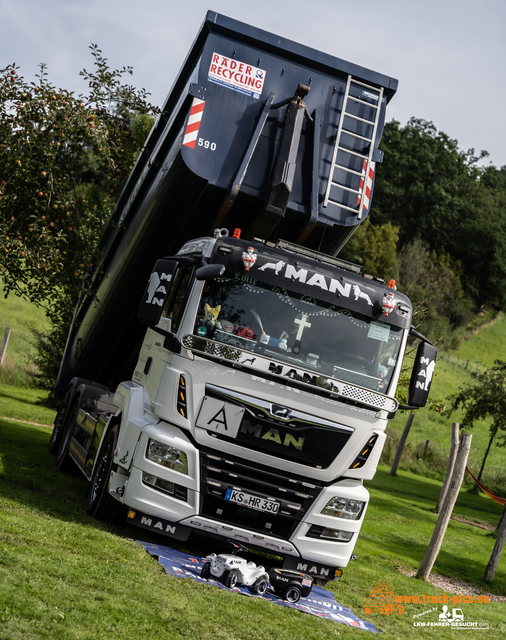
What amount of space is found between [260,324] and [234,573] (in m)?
2.15

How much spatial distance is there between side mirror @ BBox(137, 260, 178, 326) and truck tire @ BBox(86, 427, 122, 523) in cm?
148

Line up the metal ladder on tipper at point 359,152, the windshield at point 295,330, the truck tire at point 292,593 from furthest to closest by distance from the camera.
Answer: the metal ladder on tipper at point 359,152
the windshield at point 295,330
the truck tire at point 292,593

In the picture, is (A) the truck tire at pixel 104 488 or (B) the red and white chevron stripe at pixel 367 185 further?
(B) the red and white chevron stripe at pixel 367 185

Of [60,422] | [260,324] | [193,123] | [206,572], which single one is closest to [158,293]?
[260,324]

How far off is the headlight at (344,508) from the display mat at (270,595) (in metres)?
0.78

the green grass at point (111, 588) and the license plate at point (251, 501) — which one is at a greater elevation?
the license plate at point (251, 501)

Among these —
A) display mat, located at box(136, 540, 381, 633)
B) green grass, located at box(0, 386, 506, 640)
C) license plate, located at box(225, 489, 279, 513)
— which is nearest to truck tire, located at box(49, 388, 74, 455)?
green grass, located at box(0, 386, 506, 640)

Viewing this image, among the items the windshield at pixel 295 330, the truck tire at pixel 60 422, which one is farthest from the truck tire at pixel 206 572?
the truck tire at pixel 60 422

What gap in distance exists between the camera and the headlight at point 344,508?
644 cm

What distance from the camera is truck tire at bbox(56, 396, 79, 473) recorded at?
965 cm

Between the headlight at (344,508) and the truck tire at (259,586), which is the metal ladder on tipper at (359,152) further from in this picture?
the truck tire at (259,586)

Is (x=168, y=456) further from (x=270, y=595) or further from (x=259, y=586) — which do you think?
(x=270, y=595)

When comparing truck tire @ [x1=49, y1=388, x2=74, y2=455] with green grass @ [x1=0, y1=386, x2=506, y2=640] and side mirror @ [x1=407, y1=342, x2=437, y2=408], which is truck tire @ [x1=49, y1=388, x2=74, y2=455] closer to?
green grass @ [x1=0, y1=386, x2=506, y2=640]

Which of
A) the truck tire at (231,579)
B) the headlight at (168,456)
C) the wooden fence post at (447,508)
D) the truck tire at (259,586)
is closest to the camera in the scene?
the truck tire at (231,579)
